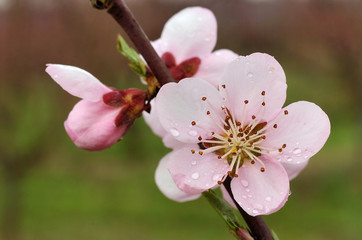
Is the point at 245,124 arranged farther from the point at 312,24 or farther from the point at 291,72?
the point at 291,72

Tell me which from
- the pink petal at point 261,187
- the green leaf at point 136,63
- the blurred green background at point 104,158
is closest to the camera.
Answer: the pink petal at point 261,187

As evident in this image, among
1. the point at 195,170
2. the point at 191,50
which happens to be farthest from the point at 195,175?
the point at 191,50

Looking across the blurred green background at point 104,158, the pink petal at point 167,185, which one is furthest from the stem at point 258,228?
the blurred green background at point 104,158

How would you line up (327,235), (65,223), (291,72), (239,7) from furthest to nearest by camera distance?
(291,72) < (239,7) < (65,223) < (327,235)

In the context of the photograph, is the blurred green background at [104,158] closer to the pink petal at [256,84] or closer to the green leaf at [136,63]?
the green leaf at [136,63]

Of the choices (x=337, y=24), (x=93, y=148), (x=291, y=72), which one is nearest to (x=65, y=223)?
(x=337, y=24)

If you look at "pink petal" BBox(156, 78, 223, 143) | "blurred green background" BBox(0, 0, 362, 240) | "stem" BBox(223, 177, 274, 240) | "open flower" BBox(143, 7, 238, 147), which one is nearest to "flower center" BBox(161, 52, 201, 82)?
"open flower" BBox(143, 7, 238, 147)

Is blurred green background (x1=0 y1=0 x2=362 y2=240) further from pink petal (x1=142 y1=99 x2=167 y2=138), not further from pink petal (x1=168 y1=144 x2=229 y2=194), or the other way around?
pink petal (x1=168 y1=144 x2=229 y2=194)
